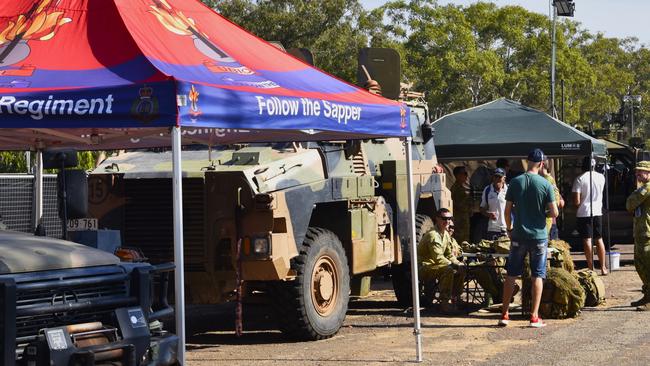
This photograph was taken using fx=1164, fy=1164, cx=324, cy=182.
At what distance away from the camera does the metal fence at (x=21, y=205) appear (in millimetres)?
15125

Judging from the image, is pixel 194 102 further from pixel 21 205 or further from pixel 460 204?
pixel 460 204

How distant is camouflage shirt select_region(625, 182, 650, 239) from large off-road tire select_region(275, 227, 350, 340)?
12.7 feet

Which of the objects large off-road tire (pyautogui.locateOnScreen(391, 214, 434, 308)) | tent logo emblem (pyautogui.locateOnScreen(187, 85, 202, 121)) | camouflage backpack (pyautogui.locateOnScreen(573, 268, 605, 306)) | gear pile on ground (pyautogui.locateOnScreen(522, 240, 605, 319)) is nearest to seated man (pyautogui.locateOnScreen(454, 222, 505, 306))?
gear pile on ground (pyautogui.locateOnScreen(522, 240, 605, 319))

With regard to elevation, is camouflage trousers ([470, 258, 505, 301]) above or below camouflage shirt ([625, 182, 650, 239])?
below

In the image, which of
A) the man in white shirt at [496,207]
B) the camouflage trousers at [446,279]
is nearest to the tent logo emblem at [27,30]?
the camouflage trousers at [446,279]

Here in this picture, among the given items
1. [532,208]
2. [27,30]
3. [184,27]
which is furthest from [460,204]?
[27,30]

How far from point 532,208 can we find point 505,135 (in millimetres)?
6284

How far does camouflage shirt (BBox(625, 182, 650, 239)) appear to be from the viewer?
13.6 metres

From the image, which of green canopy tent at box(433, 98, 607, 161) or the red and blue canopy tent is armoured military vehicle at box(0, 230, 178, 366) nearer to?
the red and blue canopy tent

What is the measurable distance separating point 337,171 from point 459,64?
39.2 metres

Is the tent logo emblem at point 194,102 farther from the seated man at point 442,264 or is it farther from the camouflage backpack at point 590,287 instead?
the camouflage backpack at point 590,287

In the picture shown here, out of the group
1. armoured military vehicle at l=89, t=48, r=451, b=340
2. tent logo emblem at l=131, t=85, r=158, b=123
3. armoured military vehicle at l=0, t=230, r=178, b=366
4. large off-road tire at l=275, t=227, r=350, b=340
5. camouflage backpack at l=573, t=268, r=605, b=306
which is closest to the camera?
armoured military vehicle at l=0, t=230, r=178, b=366

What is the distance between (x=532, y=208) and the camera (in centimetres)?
1223

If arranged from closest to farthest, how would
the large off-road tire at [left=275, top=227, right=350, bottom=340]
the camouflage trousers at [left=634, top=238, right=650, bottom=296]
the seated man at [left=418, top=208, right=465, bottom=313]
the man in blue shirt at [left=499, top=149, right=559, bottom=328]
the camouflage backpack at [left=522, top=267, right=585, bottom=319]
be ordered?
the large off-road tire at [left=275, top=227, right=350, bottom=340], the man in blue shirt at [left=499, top=149, right=559, bottom=328], the camouflage backpack at [left=522, top=267, right=585, bottom=319], the seated man at [left=418, top=208, right=465, bottom=313], the camouflage trousers at [left=634, top=238, right=650, bottom=296]
